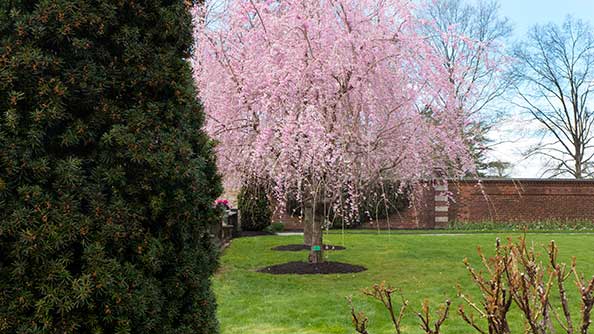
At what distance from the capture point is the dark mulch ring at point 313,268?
29.2 feet

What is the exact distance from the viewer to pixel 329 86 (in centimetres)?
725

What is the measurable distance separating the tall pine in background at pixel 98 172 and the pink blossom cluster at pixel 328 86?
3.64m

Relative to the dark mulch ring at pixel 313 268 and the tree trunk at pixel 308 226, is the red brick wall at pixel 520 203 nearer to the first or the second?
the tree trunk at pixel 308 226

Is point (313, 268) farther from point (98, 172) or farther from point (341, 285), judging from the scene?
point (98, 172)

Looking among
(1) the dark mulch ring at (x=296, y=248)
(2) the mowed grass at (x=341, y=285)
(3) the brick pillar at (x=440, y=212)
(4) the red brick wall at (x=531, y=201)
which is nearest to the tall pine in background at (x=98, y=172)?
(2) the mowed grass at (x=341, y=285)

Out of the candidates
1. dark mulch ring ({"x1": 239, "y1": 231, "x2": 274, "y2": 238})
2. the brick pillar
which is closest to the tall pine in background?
dark mulch ring ({"x1": 239, "y1": 231, "x2": 274, "y2": 238})

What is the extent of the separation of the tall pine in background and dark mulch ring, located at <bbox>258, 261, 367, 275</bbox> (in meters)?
6.05

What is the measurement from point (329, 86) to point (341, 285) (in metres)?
2.80

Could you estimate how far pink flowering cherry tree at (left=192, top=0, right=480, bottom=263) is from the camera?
6.92 m

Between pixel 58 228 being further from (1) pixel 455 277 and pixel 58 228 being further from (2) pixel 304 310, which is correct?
(1) pixel 455 277

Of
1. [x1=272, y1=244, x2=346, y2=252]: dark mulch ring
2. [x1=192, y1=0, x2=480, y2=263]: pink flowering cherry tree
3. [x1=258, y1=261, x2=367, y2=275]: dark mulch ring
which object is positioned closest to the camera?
[x1=192, y1=0, x2=480, y2=263]: pink flowering cherry tree

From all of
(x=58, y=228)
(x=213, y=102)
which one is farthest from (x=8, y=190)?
(x=213, y=102)

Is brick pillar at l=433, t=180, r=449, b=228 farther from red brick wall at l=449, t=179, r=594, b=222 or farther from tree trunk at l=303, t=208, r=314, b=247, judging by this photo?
tree trunk at l=303, t=208, r=314, b=247

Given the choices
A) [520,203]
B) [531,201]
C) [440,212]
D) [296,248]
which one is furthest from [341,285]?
[531,201]
